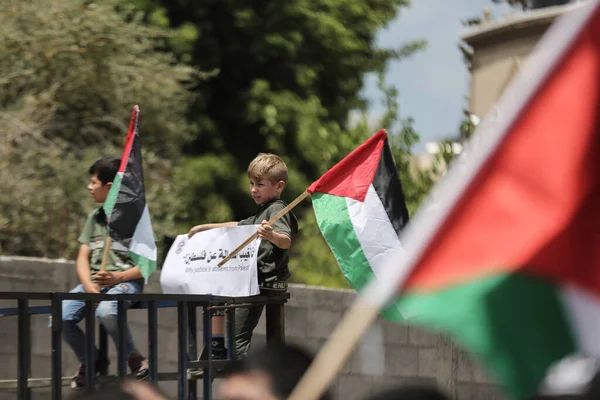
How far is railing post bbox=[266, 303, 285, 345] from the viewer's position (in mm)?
6750

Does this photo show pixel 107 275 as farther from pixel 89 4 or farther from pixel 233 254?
pixel 89 4

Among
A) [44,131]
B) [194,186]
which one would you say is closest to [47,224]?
[44,131]

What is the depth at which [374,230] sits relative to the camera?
6465 millimetres

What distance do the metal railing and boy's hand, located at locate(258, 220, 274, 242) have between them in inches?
13.8

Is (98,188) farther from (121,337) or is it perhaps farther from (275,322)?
(121,337)

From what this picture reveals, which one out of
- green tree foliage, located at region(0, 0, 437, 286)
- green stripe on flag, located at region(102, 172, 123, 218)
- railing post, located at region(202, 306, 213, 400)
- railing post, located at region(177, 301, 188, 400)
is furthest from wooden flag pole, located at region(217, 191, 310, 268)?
green tree foliage, located at region(0, 0, 437, 286)

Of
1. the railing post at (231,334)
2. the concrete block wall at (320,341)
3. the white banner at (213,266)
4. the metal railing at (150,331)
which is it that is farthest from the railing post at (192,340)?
the concrete block wall at (320,341)

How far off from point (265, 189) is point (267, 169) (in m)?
0.14

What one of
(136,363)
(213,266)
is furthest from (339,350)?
(136,363)

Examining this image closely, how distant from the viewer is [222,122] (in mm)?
19719

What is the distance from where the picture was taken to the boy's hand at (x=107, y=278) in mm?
7211

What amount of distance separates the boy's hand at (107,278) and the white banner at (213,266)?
0.91 ft

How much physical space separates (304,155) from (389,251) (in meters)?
11.8

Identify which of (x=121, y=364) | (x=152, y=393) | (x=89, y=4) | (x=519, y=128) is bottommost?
(x=121, y=364)
